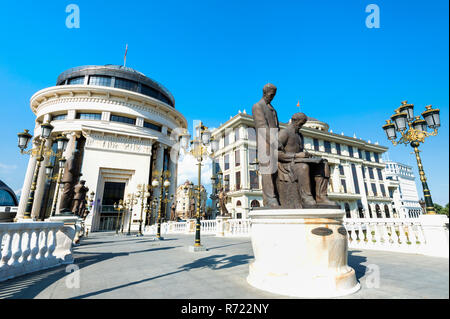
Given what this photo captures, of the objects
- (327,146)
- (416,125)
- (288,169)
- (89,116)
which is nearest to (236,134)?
(327,146)

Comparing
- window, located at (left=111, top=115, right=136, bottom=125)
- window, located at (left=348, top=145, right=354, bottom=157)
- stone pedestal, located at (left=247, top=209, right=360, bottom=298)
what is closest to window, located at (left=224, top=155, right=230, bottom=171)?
window, located at (left=111, top=115, right=136, bottom=125)

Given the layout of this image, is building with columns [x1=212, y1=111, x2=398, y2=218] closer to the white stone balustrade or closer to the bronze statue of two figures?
the white stone balustrade

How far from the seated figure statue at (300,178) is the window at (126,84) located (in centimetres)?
3856

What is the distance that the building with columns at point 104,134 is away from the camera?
1121 inches

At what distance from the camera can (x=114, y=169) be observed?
29.8m

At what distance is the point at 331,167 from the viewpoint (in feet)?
131

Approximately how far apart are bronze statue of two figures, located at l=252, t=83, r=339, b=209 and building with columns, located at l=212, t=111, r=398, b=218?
23.9 meters

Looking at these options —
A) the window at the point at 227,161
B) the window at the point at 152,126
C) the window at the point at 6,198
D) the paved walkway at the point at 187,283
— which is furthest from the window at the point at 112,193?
the window at the point at 6,198

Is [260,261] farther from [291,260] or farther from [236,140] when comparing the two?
[236,140]

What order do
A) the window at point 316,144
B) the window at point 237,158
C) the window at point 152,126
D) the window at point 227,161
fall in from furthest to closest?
the window at point 316,144 → the window at point 227,161 → the window at point 152,126 → the window at point 237,158

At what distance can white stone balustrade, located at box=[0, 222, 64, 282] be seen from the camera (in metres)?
4.22

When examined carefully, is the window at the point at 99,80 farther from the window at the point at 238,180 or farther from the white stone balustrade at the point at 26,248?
the white stone balustrade at the point at 26,248

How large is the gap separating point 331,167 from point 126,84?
4207 cm

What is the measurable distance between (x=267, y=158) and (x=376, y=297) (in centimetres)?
260
